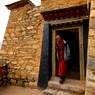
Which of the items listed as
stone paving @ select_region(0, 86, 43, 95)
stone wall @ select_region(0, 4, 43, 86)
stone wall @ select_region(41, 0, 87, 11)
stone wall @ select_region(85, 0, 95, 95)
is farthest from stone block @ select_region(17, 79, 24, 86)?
stone wall @ select_region(85, 0, 95, 95)

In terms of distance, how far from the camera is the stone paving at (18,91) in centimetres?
619

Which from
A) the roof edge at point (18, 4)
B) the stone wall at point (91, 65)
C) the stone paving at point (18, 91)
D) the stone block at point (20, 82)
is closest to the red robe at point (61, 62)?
the stone paving at point (18, 91)

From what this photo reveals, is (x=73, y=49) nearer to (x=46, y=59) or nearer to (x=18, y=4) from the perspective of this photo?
(x=46, y=59)

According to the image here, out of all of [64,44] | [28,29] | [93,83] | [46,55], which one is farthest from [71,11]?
[93,83]

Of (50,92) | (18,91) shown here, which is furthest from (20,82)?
(50,92)

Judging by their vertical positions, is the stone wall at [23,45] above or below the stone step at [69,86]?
above

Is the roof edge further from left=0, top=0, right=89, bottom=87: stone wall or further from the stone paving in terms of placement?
the stone paving

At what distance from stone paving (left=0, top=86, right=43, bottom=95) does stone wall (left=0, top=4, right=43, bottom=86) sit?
30 cm

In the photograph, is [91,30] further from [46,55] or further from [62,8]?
[46,55]

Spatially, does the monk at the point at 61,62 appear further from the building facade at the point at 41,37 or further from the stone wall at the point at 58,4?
the stone wall at the point at 58,4

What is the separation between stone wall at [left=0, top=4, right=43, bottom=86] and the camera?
6910 mm

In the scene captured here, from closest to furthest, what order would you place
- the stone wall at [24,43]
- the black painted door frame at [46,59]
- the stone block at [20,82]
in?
the black painted door frame at [46,59], the stone wall at [24,43], the stone block at [20,82]

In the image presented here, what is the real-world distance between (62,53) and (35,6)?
2505 millimetres

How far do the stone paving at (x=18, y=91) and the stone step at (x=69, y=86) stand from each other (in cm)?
54
